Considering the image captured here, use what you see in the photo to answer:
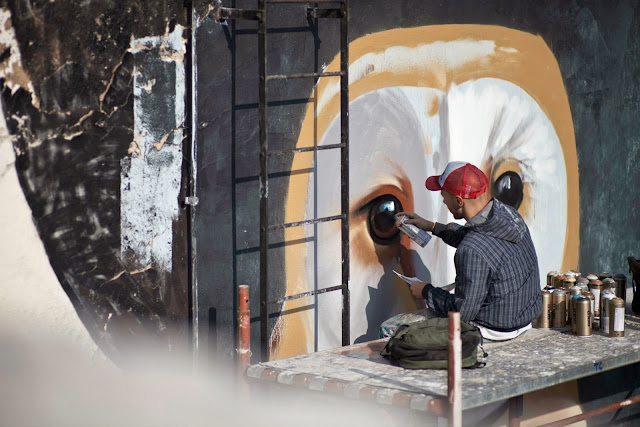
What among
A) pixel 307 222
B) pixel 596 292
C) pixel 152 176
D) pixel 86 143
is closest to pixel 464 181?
pixel 307 222

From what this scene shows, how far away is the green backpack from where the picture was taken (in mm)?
6180

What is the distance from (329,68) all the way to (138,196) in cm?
179

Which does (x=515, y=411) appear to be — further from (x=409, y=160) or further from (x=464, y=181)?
(x=409, y=160)

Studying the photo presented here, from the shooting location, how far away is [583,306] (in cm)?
718

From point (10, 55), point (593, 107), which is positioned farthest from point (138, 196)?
point (593, 107)

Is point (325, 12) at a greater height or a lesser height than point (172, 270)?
greater

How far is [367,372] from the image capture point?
20.4 ft

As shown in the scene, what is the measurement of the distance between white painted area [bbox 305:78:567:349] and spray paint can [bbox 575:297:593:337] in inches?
53.9

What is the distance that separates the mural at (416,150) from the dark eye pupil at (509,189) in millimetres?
12

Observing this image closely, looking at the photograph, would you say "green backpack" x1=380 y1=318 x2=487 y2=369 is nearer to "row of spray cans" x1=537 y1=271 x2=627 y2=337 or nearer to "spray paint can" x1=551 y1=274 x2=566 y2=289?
"row of spray cans" x1=537 y1=271 x2=627 y2=337

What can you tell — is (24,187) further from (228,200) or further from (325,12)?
(325,12)

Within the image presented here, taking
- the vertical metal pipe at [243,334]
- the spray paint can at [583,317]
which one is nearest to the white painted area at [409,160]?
the vertical metal pipe at [243,334]

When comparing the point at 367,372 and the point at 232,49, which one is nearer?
the point at 367,372

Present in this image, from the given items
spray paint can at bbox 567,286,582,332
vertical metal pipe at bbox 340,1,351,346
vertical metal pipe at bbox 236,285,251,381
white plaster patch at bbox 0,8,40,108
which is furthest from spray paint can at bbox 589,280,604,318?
white plaster patch at bbox 0,8,40,108
